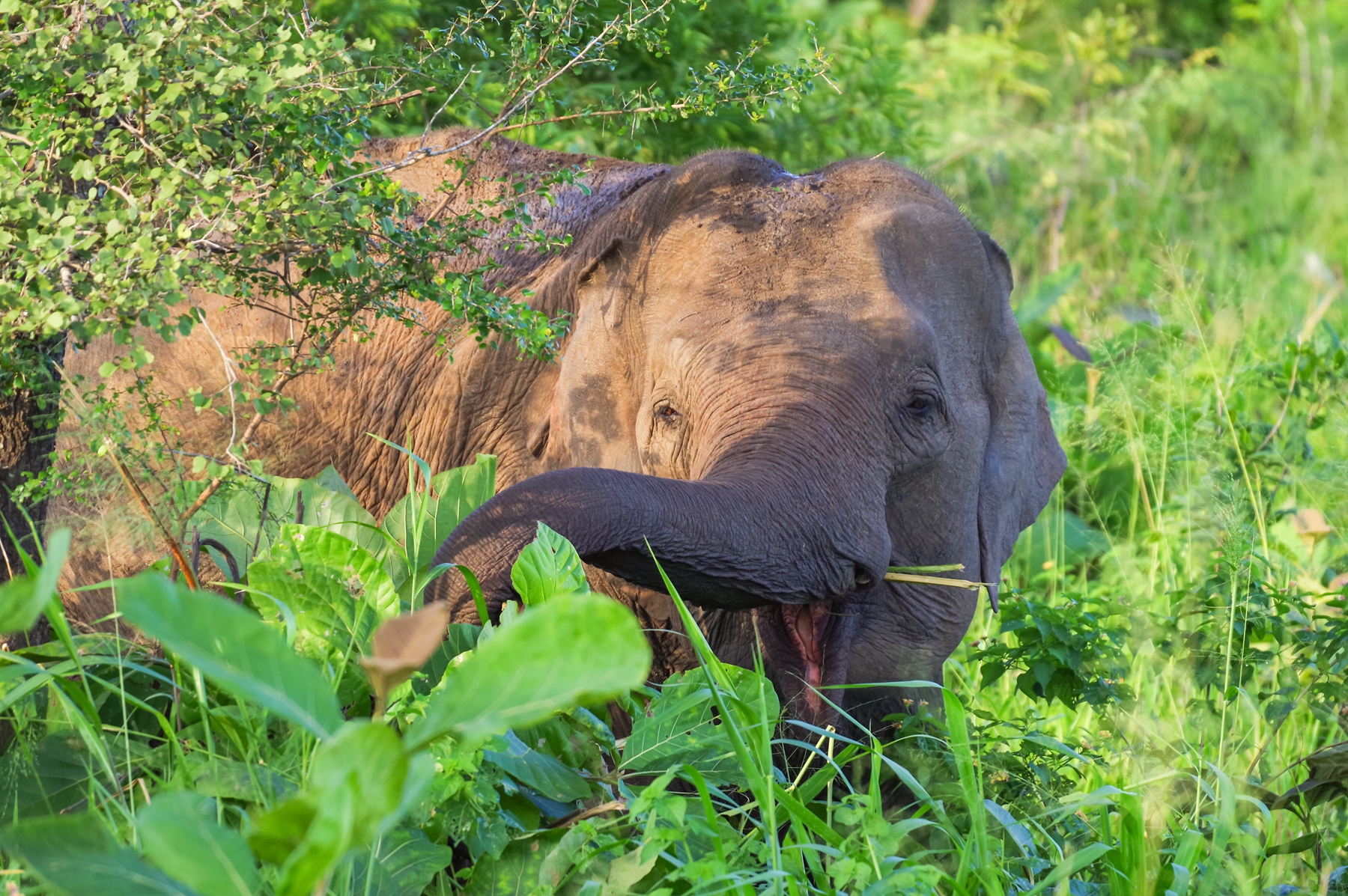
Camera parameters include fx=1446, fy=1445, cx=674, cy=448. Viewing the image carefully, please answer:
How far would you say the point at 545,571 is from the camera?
2186 mm

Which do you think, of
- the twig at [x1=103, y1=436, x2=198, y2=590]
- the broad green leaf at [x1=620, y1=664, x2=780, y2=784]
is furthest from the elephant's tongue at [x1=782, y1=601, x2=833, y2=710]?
the twig at [x1=103, y1=436, x2=198, y2=590]

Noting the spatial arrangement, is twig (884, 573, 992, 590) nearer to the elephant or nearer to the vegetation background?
the elephant

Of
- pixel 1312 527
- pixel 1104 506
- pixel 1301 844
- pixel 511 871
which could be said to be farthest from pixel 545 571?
pixel 1104 506

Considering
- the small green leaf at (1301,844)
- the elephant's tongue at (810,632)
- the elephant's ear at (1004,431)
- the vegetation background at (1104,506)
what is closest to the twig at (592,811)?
the vegetation background at (1104,506)

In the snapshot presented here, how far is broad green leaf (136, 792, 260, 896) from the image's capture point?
49.5 inches

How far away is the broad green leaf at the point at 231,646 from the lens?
119cm

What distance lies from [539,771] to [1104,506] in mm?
4080

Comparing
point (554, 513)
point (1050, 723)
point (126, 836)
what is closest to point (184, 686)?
point (126, 836)

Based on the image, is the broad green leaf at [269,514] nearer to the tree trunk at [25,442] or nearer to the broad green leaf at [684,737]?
the tree trunk at [25,442]

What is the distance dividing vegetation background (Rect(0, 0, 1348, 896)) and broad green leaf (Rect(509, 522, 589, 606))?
0.64 ft

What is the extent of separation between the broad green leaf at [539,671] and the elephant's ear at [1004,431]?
2.31 meters

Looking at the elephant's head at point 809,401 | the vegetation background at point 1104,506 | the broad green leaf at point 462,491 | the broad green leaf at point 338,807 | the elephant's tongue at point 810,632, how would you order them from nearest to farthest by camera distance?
1. the broad green leaf at point 338,807
2. the vegetation background at point 1104,506
3. the broad green leaf at point 462,491
4. the elephant's head at point 809,401
5. the elephant's tongue at point 810,632

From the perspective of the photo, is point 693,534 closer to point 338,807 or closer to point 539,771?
point 539,771

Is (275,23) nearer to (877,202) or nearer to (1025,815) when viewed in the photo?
(877,202)
